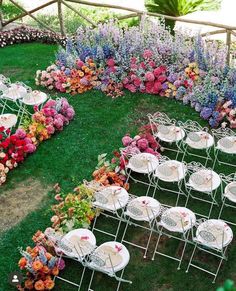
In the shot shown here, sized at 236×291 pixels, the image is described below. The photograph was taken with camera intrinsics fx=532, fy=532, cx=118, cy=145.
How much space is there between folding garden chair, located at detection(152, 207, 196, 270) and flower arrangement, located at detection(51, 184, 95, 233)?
1.23 metres

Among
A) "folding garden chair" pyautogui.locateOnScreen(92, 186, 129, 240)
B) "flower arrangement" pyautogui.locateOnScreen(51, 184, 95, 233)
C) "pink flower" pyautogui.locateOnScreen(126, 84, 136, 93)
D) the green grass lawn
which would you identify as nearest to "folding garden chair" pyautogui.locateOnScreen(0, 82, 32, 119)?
the green grass lawn

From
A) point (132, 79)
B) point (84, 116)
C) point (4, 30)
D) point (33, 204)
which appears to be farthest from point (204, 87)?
point (4, 30)

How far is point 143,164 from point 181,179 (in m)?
0.79

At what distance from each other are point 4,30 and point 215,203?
9.89 m

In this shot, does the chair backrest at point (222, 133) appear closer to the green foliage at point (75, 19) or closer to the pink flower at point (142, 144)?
the pink flower at point (142, 144)

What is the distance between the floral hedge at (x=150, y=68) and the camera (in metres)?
11.5

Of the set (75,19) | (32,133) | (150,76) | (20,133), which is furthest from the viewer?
(75,19)

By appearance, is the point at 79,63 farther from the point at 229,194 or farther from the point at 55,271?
the point at 55,271

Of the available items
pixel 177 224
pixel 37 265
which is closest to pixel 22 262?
pixel 37 265

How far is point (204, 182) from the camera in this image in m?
9.09

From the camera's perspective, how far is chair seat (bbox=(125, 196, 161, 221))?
837cm

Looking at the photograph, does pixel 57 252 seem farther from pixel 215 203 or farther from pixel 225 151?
pixel 225 151

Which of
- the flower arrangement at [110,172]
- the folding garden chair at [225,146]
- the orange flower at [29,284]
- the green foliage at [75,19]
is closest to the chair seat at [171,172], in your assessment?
the flower arrangement at [110,172]

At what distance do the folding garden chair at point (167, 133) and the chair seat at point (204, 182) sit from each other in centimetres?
127
